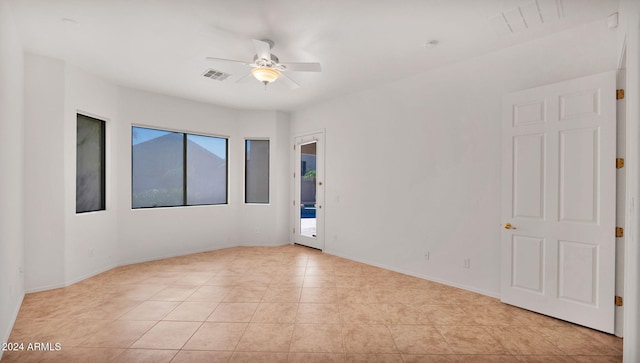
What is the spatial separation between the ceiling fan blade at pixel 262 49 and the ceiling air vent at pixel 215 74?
1.31 metres

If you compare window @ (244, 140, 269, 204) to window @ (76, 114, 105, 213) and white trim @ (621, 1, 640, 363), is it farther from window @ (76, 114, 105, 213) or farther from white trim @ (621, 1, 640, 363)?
white trim @ (621, 1, 640, 363)

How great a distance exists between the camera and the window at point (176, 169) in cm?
523

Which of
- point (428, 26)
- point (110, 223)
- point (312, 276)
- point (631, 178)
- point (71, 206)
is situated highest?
point (428, 26)

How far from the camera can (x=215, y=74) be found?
167 inches

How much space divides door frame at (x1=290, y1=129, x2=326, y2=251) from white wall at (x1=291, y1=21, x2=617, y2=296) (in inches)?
12.9

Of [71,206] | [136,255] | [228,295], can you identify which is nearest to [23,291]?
[71,206]

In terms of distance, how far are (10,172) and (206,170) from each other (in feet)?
11.3

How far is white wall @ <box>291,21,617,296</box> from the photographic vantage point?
125 inches

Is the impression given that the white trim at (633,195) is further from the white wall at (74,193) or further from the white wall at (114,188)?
the white wall at (74,193)

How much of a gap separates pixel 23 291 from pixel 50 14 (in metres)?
3.19

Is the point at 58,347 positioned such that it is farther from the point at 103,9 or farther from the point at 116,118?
the point at 116,118

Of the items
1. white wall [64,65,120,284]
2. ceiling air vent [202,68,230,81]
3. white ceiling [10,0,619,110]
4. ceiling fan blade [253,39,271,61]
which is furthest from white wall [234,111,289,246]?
ceiling fan blade [253,39,271,61]

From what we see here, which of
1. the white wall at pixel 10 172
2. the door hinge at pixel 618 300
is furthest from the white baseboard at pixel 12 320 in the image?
the door hinge at pixel 618 300

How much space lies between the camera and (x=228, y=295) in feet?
11.4
